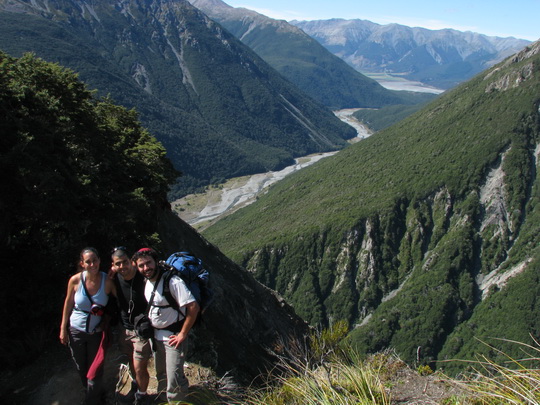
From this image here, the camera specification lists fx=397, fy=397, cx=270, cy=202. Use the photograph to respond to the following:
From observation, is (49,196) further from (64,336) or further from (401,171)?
(401,171)

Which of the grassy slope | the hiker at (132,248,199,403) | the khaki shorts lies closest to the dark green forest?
the khaki shorts

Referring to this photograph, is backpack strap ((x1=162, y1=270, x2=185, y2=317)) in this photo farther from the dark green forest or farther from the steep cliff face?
the dark green forest

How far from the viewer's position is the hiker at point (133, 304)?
757 cm

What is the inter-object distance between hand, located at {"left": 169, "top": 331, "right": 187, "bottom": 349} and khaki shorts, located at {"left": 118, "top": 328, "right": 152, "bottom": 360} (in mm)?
892

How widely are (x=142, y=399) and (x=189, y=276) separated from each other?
3.03 m

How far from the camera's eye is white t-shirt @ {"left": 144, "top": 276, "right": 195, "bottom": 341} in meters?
7.25

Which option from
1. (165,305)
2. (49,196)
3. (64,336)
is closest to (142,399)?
(64,336)

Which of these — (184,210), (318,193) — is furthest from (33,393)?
(184,210)

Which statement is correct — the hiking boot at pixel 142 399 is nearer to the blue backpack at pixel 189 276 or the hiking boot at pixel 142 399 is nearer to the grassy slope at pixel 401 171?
the blue backpack at pixel 189 276

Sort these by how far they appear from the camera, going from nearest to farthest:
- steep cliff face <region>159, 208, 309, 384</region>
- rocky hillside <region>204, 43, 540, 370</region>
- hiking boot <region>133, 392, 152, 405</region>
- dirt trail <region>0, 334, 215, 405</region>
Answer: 1. hiking boot <region>133, 392, 152, 405</region>
2. dirt trail <region>0, 334, 215, 405</region>
3. steep cliff face <region>159, 208, 309, 384</region>
4. rocky hillside <region>204, 43, 540, 370</region>

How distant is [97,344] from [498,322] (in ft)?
328

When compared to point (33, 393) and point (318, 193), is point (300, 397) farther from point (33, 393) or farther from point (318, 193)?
point (318, 193)

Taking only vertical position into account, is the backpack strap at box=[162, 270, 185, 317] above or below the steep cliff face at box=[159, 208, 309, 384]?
above

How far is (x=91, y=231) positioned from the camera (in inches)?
557
